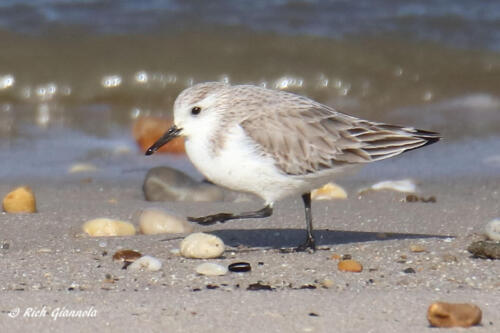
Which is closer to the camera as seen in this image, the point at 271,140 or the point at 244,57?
the point at 271,140

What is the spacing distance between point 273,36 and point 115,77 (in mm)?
1854

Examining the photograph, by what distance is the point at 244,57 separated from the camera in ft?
35.2

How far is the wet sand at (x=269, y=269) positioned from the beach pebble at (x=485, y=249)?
0.04 metres

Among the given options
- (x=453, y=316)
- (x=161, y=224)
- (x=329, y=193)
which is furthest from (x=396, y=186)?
(x=453, y=316)

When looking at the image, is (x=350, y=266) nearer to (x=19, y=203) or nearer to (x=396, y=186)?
(x=396, y=186)

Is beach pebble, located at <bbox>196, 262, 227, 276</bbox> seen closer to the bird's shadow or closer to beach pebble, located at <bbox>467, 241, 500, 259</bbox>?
the bird's shadow

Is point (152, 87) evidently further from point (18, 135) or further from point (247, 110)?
point (247, 110)

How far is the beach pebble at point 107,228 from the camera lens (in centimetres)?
541

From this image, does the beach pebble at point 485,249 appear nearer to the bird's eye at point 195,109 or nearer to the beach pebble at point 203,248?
the beach pebble at point 203,248

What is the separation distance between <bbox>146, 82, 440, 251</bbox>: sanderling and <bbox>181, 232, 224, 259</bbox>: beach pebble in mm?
255

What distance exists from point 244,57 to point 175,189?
455cm

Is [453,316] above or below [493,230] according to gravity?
above

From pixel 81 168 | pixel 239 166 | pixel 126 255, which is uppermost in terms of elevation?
pixel 239 166

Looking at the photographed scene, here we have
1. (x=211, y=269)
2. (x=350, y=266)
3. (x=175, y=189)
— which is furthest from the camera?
(x=175, y=189)
